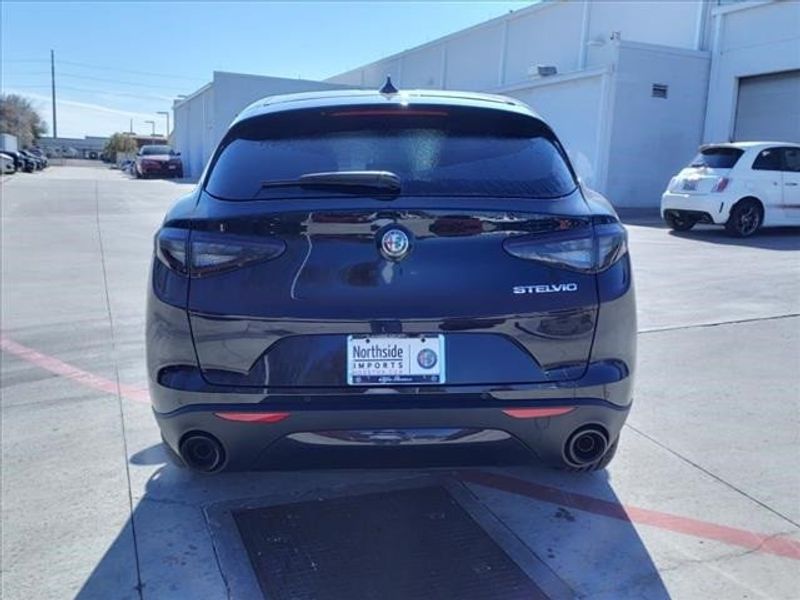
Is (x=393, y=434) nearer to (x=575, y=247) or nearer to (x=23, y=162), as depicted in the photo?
(x=575, y=247)

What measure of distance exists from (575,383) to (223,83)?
38.7 metres

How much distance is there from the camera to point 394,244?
2.50 meters

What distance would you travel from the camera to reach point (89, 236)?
43.7ft

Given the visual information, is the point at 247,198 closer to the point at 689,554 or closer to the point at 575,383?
the point at 575,383

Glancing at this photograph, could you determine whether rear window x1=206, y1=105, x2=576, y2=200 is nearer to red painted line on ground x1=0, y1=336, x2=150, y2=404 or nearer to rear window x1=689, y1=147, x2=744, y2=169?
red painted line on ground x1=0, y1=336, x2=150, y2=404

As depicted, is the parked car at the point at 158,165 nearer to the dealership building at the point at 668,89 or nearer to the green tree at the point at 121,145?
Result: the dealership building at the point at 668,89

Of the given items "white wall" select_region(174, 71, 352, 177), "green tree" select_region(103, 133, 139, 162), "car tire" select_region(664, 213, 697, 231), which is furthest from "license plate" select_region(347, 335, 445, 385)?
"green tree" select_region(103, 133, 139, 162)

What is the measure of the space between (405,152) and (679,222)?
12.8 meters

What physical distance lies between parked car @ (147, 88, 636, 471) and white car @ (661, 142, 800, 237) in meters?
11.7

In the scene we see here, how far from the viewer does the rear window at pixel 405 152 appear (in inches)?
105

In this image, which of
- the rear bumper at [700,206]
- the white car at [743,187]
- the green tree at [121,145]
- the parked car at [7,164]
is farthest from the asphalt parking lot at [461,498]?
the green tree at [121,145]

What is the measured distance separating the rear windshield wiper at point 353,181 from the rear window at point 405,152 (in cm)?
3

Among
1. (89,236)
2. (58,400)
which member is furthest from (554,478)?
(89,236)

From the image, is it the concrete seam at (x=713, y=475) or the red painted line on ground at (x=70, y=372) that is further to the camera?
the red painted line on ground at (x=70, y=372)
